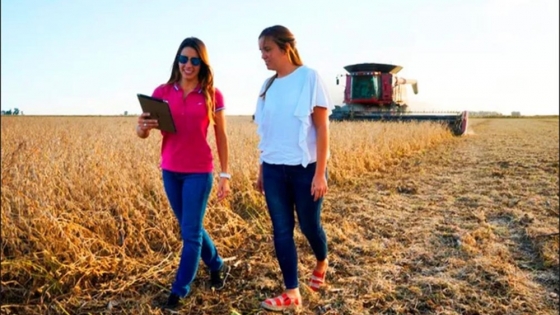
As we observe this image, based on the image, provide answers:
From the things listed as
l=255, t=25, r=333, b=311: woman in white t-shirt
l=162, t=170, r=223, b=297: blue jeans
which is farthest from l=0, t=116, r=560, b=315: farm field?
l=255, t=25, r=333, b=311: woman in white t-shirt

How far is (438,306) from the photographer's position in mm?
2721

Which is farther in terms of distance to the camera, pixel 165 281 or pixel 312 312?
pixel 165 281

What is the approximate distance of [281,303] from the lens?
2594mm

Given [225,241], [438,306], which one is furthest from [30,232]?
[438,306]

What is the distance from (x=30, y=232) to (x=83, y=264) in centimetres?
45

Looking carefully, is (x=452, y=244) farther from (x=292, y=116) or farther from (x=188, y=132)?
(x=188, y=132)

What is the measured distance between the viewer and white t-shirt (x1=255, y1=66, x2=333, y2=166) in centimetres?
230

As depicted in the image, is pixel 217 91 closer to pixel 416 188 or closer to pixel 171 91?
pixel 171 91

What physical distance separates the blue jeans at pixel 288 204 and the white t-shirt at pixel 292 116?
0.23ft

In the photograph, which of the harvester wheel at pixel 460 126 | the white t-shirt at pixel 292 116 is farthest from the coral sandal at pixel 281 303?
the harvester wheel at pixel 460 126

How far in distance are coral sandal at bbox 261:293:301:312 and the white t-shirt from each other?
34.1 inches

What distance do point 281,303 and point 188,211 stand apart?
807 millimetres

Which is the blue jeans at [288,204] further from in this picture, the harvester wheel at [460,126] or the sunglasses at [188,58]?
the harvester wheel at [460,126]

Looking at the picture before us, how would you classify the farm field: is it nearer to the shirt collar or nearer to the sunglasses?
the shirt collar
